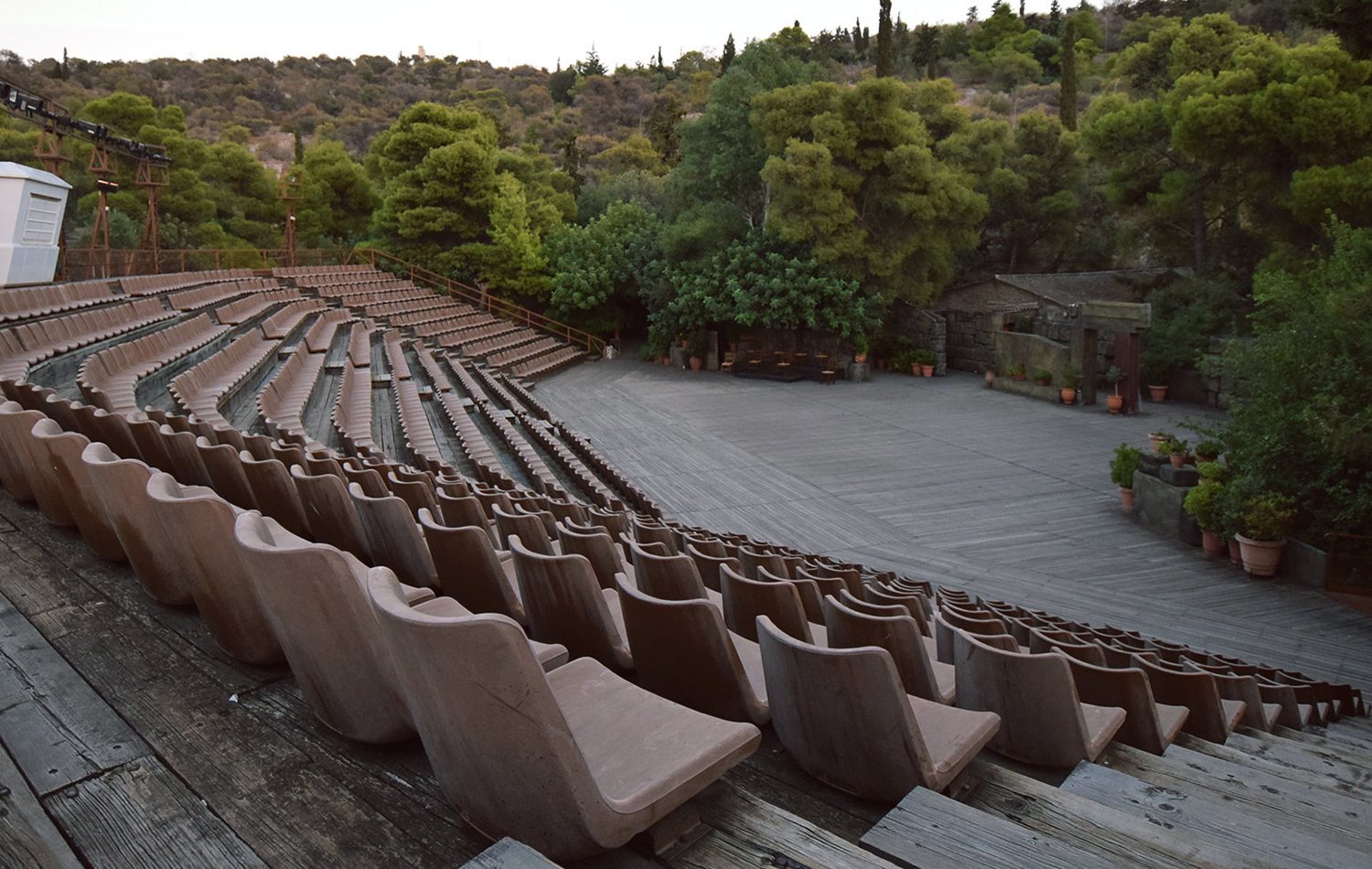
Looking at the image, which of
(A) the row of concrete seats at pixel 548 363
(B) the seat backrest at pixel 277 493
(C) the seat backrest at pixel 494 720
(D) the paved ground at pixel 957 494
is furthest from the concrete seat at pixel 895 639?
A: (A) the row of concrete seats at pixel 548 363

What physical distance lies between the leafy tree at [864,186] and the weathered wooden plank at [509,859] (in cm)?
2282

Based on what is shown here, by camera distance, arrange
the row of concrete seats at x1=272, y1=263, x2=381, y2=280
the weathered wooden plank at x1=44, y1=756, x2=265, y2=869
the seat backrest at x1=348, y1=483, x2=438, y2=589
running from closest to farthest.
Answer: the weathered wooden plank at x1=44, y1=756, x2=265, y2=869
the seat backrest at x1=348, y1=483, x2=438, y2=589
the row of concrete seats at x1=272, y1=263, x2=381, y2=280

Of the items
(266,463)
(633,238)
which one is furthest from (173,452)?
(633,238)

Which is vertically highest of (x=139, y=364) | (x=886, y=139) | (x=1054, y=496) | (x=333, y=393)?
(x=886, y=139)

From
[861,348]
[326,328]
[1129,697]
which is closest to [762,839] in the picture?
[1129,697]

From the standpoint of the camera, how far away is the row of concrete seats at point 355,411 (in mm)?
8008

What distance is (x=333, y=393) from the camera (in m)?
12.3

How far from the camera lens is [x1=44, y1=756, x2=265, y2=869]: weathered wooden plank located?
149 centimetres

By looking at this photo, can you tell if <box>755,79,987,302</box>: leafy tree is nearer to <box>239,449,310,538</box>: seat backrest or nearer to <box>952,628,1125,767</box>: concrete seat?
<box>239,449,310,538</box>: seat backrest

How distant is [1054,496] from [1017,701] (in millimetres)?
10793

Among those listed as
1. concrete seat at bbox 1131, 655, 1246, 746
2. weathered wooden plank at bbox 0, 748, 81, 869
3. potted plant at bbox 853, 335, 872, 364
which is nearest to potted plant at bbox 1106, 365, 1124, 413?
potted plant at bbox 853, 335, 872, 364

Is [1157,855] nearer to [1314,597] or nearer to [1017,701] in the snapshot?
[1017,701]

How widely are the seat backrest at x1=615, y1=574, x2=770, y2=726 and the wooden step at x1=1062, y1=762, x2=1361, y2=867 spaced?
31.3 inches

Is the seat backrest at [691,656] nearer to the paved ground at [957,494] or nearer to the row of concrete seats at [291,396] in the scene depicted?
the row of concrete seats at [291,396]
